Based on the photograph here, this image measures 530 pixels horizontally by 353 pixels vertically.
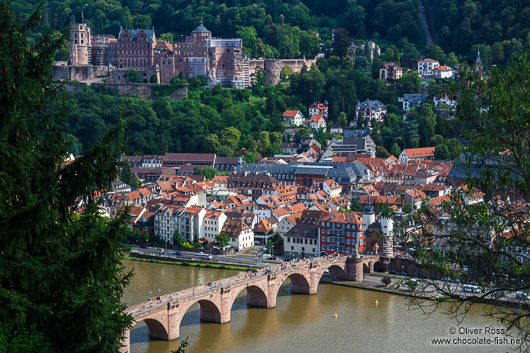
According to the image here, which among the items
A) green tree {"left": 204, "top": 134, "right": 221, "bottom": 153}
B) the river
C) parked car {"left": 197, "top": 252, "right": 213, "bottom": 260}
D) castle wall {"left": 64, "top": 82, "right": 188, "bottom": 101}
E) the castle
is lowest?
the river

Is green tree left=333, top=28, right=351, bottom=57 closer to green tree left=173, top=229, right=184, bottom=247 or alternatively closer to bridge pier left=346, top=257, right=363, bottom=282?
green tree left=173, top=229, right=184, bottom=247

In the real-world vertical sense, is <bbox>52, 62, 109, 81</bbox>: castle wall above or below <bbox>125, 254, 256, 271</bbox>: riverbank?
above

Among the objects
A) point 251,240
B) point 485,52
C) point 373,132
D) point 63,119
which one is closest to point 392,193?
point 251,240

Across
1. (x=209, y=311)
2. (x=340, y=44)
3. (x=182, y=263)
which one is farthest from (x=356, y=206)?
(x=340, y=44)

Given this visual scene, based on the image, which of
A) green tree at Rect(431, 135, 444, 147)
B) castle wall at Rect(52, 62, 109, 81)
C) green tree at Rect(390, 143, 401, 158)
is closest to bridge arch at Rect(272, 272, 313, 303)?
green tree at Rect(390, 143, 401, 158)

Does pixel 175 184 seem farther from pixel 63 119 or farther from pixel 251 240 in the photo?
pixel 63 119

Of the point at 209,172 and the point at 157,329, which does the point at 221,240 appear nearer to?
the point at 157,329

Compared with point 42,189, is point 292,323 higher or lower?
lower
